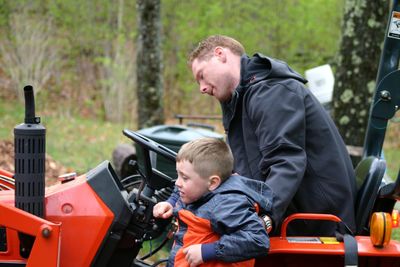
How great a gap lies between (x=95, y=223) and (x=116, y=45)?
15.0 m

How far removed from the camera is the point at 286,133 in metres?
2.85

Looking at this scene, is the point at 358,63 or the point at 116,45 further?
the point at 116,45

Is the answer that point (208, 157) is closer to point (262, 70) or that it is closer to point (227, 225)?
point (227, 225)

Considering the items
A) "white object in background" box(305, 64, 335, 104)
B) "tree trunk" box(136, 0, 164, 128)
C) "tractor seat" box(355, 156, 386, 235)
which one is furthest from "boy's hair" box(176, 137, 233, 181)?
"tree trunk" box(136, 0, 164, 128)

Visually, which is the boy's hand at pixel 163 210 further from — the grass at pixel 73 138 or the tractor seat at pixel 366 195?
the grass at pixel 73 138

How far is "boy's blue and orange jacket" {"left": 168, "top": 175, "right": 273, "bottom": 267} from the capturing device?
2.44 m

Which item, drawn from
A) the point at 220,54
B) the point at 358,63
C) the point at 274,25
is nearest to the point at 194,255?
the point at 220,54

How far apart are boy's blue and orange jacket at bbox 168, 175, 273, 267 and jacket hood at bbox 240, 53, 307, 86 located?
624 millimetres

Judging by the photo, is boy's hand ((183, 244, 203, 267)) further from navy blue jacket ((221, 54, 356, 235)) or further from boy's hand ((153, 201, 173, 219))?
navy blue jacket ((221, 54, 356, 235))

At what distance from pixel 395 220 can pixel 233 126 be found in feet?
3.01

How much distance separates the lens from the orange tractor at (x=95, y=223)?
244 cm

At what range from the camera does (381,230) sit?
8.70 feet

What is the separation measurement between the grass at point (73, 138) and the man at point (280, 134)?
5.47 m

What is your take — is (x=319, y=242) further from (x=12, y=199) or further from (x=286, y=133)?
(x=12, y=199)
